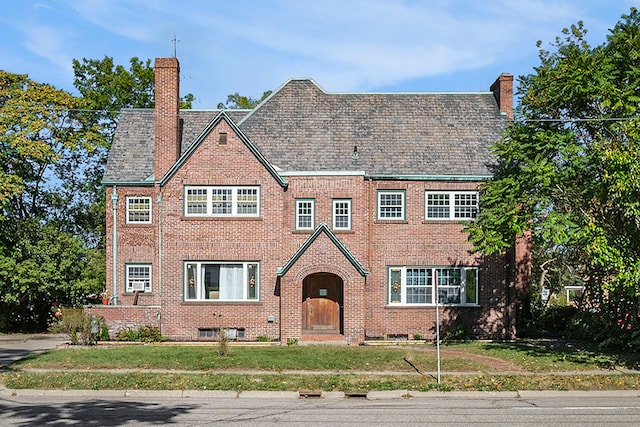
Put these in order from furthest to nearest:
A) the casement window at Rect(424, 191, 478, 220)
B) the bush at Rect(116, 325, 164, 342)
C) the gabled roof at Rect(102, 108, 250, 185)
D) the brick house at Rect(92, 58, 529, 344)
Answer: the gabled roof at Rect(102, 108, 250, 185) < the casement window at Rect(424, 191, 478, 220) < the brick house at Rect(92, 58, 529, 344) < the bush at Rect(116, 325, 164, 342)

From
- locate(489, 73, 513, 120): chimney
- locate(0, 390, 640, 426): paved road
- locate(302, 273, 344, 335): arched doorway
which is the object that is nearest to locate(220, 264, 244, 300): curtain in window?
locate(302, 273, 344, 335): arched doorway

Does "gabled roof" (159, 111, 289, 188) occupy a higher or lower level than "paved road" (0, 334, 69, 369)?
higher

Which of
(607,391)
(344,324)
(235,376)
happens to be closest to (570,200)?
(607,391)

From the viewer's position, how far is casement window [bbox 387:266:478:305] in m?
29.2

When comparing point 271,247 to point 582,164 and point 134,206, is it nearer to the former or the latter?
point 134,206

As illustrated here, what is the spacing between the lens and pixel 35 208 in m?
39.3

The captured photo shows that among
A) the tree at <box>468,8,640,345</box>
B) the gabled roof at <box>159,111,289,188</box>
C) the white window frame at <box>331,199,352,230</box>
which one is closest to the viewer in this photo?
the tree at <box>468,8,640,345</box>

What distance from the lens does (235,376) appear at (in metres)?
18.7

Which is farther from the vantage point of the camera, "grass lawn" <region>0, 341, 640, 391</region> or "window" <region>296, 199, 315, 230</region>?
"window" <region>296, 199, 315, 230</region>

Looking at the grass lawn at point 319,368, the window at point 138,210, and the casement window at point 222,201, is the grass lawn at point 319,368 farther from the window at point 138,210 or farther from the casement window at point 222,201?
the window at point 138,210

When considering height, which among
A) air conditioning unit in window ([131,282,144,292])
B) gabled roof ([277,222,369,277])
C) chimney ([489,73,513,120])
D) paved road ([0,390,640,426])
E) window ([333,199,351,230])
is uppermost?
chimney ([489,73,513,120])

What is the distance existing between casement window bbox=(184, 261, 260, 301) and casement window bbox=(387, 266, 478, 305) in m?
5.34

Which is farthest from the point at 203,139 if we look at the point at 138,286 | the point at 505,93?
the point at 505,93

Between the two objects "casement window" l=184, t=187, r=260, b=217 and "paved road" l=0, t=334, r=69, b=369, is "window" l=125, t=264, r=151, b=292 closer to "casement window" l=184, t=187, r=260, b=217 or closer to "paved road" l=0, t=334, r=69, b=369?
"casement window" l=184, t=187, r=260, b=217
